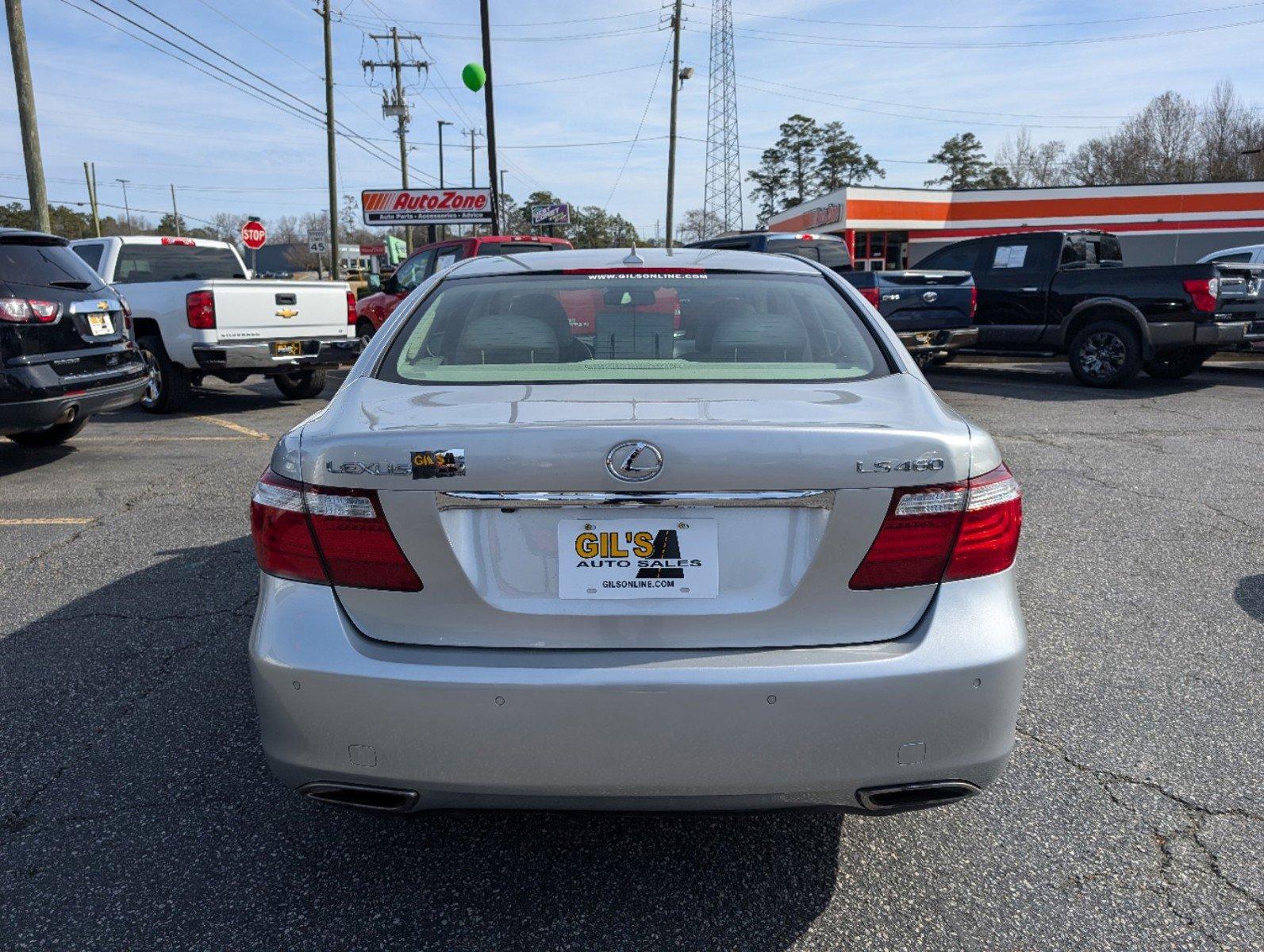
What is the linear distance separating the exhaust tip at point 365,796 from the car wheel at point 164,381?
8.94 m

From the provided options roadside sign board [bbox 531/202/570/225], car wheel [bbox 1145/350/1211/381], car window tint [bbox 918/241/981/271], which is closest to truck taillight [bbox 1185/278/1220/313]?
car wheel [bbox 1145/350/1211/381]

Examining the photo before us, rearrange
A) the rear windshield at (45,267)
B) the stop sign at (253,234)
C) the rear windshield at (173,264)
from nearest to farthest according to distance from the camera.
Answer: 1. the rear windshield at (45,267)
2. the rear windshield at (173,264)
3. the stop sign at (253,234)

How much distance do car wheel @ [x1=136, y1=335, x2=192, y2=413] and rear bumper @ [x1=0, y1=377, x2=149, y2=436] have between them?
255 centimetres

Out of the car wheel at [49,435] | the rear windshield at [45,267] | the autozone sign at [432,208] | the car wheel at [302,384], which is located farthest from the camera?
the autozone sign at [432,208]

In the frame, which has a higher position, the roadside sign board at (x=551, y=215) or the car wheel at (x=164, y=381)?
the roadside sign board at (x=551, y=215)

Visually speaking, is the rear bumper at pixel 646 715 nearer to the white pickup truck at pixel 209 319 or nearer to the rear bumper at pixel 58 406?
the rear bumper at pixel 58 406

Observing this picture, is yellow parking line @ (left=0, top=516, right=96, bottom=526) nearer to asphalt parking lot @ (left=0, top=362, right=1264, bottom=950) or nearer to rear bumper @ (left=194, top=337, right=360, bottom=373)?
asphalt parking lot @ (left=0, top=362, right=1264, bottom=950)

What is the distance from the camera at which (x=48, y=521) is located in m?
5.80

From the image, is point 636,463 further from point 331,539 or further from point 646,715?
point 331,539

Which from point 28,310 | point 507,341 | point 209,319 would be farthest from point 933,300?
point 507,341

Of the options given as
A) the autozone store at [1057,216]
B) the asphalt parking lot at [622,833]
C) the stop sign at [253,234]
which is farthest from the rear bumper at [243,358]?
the autozone store at [1057,216]

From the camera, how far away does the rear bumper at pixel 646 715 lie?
193cm

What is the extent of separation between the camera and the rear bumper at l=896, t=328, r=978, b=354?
39.9 feet

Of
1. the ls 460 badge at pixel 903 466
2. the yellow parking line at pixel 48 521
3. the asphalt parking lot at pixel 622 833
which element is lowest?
the asphalt parking lot at pixel 622 833
